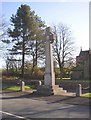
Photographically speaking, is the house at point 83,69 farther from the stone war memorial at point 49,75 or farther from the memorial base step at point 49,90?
the memorial base step at point 49,90

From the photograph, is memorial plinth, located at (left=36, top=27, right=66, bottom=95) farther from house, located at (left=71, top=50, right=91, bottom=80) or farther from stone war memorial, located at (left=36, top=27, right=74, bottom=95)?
house, located at (left=71, top=50, right=91, bottom=80)

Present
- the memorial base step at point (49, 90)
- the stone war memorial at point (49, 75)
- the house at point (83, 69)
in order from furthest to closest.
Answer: the house at point (83, 69) → the stone war memorial at point (49, 75) → the memorial base step at point (49, 90)

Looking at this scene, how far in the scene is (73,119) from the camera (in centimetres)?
1194

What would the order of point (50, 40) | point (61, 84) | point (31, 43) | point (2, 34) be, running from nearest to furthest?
point (50, 40) < point (61, 84) < point (2, 34) < point (31, 43)

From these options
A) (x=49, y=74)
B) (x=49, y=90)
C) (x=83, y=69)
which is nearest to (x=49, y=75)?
(x=49, y=74)

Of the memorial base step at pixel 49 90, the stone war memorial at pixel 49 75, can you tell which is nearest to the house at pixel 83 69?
the stone war memorial at pixel 49 75

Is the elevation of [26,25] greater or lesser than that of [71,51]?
greater

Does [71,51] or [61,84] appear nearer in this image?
[61,84]

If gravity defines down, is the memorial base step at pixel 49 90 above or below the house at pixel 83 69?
below

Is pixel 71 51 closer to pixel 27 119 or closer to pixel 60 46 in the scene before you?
pixel 60 46

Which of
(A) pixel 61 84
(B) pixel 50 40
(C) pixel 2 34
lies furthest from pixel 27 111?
(C) pixel 2 34

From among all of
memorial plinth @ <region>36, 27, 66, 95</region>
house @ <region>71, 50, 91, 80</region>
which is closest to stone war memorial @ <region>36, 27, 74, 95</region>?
memorial plinth @ <region>36, 27, 66, 95</region>

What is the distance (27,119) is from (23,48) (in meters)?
42.0

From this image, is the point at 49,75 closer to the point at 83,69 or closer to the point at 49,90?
the point at 49,90
